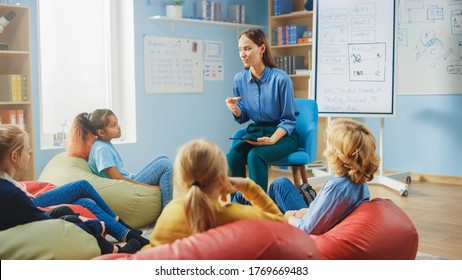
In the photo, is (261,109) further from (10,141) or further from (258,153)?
(10,141)

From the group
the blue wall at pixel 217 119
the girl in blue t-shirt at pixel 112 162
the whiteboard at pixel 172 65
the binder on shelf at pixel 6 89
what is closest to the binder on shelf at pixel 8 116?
the binder on shelf at pixel 6 89

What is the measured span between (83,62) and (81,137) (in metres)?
2.22

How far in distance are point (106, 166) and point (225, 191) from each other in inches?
79.2

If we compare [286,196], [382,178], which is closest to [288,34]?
[382,178]

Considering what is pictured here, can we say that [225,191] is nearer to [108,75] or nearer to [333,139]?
[333,139]

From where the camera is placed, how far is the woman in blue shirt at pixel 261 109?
394 centimetres

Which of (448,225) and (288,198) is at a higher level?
(288,198)

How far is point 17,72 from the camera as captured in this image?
5203 millimetres

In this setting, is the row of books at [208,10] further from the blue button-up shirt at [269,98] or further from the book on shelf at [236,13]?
the blue button-up shirt at [269,98]

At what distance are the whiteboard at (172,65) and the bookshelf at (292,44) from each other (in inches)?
34.5

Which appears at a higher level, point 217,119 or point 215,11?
point 215,11

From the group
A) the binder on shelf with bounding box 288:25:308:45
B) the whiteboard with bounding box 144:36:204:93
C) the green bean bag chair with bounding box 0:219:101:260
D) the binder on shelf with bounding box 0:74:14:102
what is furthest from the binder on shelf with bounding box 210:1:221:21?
the green bean bag chair with bounding box 0:219:101:260

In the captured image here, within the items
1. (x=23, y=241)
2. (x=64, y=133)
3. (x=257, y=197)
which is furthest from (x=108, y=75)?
(x=257, y=197)

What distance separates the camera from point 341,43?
5785mm
